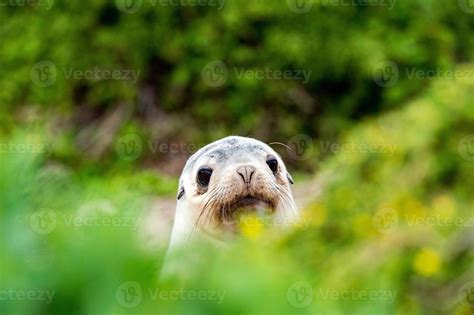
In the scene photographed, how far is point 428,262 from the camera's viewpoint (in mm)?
5812

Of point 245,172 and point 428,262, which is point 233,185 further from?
point 428,262

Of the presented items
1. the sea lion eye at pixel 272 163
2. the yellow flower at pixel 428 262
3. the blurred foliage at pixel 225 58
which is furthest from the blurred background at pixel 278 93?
the sea lion eye at pixel 272 163

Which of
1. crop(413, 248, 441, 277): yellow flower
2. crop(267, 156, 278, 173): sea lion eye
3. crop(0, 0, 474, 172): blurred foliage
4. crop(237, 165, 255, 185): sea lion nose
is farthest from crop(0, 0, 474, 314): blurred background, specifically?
crop(237, 165, 255, 185): sea lion nose

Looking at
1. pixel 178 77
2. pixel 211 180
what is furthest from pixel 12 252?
pixel 178 77

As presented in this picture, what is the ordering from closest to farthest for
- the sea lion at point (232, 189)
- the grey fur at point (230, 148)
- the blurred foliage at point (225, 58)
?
the sea lion at point (232, 189) → the grey fur at point (230, 148) → the blurred foliage at point (225, 58)

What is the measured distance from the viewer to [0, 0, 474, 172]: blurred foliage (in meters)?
10.3

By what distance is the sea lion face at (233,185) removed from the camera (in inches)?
176

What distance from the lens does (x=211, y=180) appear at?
463 centimetres

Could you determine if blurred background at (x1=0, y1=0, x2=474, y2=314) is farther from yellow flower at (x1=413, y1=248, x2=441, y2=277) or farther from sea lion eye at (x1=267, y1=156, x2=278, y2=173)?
sea lion eye at (x1=267, y1=156, x2=278, y2=173)

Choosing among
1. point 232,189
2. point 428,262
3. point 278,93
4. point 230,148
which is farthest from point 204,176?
point 278,93

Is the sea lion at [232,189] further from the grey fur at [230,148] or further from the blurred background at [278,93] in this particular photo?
the blurred background at [278,93]

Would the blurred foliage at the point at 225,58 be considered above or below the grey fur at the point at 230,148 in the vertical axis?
above

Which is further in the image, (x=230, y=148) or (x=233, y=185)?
(x=230, y=148)

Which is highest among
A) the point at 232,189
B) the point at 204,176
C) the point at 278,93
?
the point at 278,93
